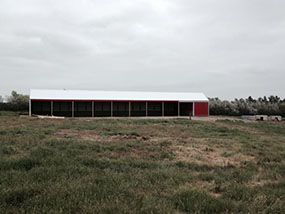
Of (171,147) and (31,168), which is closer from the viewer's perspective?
(31,168)

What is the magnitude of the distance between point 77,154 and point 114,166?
1.93 metres

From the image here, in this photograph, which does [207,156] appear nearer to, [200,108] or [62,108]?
[62,108]

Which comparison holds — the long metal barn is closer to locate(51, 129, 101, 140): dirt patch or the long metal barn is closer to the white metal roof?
the white metal roof

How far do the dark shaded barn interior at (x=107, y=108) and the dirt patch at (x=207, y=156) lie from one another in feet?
81.4

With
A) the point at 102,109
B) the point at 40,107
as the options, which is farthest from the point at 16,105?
the point at 102,109

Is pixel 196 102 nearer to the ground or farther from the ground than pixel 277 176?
farther from the ground

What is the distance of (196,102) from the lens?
125 feet

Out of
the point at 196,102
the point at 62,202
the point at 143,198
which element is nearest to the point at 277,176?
the point at 143,198

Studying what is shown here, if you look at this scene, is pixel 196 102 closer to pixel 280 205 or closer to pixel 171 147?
pixel 171 147

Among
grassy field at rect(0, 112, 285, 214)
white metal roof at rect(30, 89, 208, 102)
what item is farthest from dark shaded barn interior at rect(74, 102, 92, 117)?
grassy field at rect(0, 112, 285, 214)

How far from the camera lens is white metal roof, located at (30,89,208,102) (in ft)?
106

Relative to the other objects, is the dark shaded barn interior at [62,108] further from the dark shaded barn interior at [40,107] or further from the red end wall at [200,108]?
the red end wall at [200,108]

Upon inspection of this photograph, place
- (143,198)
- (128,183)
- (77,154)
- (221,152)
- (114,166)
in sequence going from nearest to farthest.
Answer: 1. (143,198)
2. (128,183)
3. (114,166)
4. (77,154)
5. (221,152)

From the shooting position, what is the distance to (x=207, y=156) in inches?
344
